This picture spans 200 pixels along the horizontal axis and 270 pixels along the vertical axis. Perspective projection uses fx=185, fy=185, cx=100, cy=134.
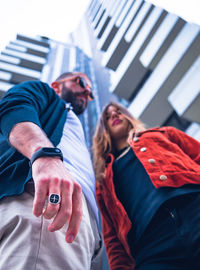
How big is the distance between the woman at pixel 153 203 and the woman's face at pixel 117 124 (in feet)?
0.75

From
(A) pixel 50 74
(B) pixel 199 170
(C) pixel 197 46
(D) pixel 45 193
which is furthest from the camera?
(A) pixel 50 74

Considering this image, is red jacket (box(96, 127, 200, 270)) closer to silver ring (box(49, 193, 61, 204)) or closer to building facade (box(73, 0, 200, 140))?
silver ring (box(49, 193, 61, 204))

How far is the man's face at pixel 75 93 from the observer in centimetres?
214

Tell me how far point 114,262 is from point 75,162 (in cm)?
88

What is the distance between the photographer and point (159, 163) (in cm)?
128

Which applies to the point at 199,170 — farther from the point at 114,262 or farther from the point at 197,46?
the point at 197,46

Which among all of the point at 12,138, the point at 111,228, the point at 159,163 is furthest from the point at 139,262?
the point at 12,138

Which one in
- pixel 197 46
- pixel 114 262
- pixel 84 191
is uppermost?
pixel 197 46

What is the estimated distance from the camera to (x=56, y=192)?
22.3 inches

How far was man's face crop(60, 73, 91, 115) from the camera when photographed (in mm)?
2138

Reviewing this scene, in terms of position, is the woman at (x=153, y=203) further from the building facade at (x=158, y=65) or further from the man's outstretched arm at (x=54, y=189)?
the building facade at (x=158, y=65)

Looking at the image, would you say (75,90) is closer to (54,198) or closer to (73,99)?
(73,99)

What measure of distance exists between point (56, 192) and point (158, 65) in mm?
5505

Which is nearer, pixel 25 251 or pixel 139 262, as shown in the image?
pixel 25 251
